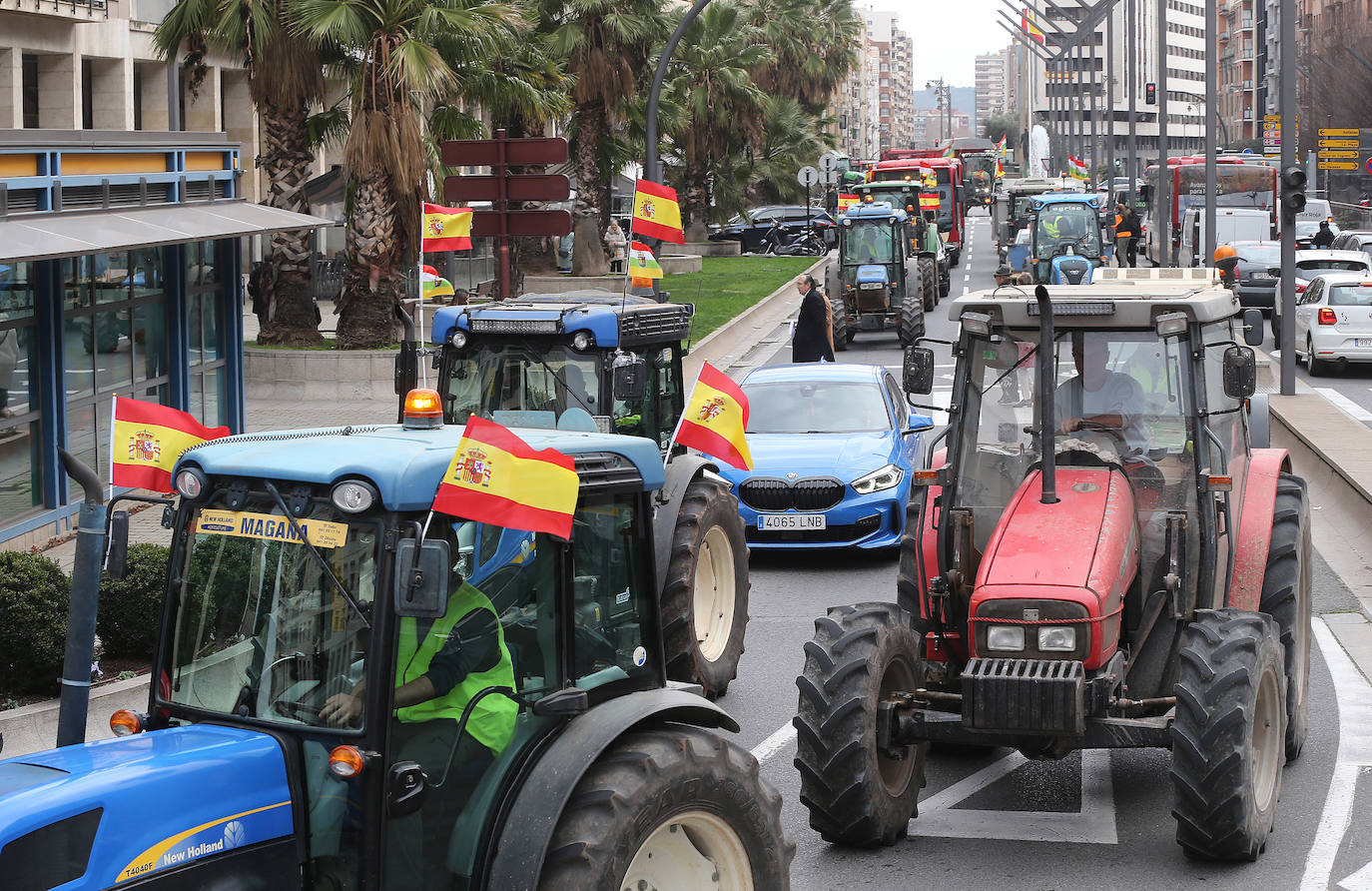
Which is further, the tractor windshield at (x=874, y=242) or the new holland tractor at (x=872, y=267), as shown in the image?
the tractor windshield at (x=874, y=242)

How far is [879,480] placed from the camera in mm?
13258

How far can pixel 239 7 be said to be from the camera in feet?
72.8

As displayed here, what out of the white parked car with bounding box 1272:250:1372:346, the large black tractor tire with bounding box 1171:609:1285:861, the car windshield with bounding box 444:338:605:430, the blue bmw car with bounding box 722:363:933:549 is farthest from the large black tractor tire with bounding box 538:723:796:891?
the white parked car with bounding box 1272:250:1372:346

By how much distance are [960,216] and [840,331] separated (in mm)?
29925

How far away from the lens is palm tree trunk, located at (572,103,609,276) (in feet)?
131

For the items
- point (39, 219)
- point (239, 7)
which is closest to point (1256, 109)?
point (239, 7)

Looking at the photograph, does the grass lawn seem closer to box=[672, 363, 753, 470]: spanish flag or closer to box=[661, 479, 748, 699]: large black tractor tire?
box=[661, 479, 748, 699]: large black tractor tire

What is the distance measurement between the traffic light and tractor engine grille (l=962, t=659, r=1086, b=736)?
16694 millimetres

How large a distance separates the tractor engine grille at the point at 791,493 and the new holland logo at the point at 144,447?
27.4 feet

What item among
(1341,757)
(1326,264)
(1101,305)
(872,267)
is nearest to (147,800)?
(1101,305)

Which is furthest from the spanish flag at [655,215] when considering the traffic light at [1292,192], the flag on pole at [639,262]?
the traffic light at [1292,192]

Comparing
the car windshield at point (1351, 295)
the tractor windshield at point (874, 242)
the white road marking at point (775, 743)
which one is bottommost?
the white road marking at point (775, 743)

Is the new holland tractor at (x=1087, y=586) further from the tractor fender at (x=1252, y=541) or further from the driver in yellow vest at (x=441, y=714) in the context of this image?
the driver in yellow vest at (x=441, y=714)

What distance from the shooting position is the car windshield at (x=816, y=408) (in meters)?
14.3
